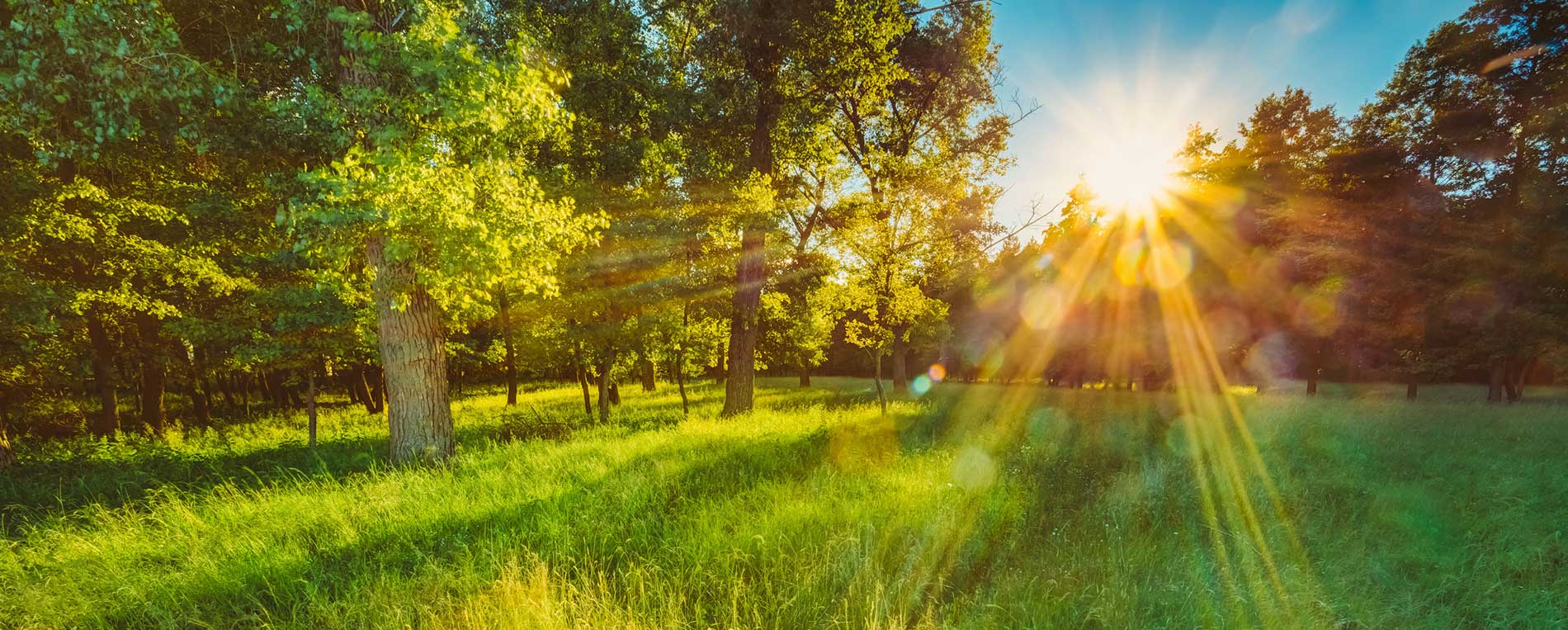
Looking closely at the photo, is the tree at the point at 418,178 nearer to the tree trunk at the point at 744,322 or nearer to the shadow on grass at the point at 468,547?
the shadow on grass at the point at 468,547

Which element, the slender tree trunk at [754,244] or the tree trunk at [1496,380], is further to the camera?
the tree trunk at [1496,380]

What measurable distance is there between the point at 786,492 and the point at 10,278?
13778 mm

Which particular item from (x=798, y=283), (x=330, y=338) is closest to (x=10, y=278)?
(x=330, y=338)

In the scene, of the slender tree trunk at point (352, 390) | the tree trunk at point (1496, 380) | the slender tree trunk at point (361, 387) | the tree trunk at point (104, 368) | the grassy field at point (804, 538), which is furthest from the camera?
the slender tree trunk at point (352, 390)

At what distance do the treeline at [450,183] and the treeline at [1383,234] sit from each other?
6.42m

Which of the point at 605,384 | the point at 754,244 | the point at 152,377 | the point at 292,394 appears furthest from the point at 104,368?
the point at 292,394

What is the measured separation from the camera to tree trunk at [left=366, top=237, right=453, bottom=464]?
7.03 m

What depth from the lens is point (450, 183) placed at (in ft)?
19.6

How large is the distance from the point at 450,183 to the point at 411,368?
9.93 ft

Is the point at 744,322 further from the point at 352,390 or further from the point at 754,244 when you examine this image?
the point at 352,390

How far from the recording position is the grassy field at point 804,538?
3469mm

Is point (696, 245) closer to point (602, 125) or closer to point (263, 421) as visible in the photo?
point (602, 125)

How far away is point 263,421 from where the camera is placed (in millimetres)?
17719

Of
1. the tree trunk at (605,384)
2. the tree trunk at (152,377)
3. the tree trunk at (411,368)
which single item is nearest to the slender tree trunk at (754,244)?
the tree trunk at (605,384)
